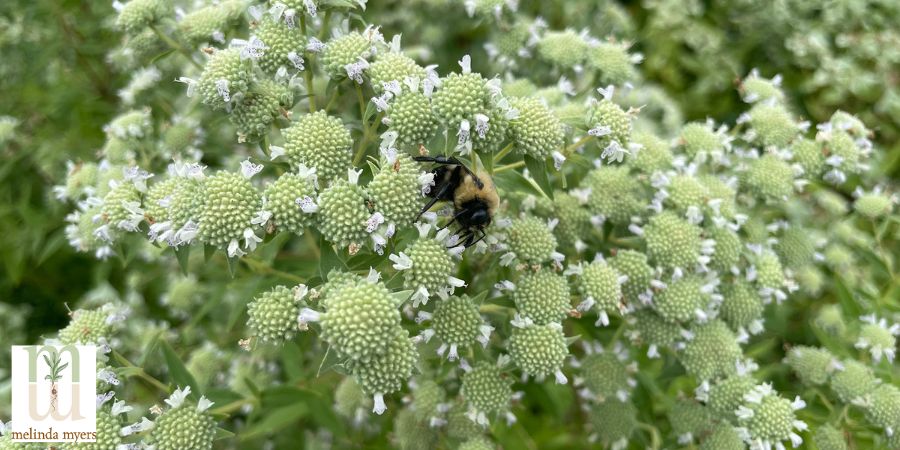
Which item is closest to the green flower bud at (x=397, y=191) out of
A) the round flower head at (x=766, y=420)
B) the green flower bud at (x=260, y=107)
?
the green flower bud at (x=260, y=107)

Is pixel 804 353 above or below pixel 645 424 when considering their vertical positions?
above

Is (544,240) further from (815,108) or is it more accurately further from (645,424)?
(815,108)

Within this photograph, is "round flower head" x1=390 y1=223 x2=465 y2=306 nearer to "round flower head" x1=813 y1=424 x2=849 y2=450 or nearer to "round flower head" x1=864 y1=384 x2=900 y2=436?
"round flower head" x1=813 y1=424 x2=849 y2=450

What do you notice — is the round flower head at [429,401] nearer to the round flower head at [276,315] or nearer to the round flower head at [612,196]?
the round flower head at [276,315]

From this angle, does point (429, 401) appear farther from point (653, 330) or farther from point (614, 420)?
point (653, 330)

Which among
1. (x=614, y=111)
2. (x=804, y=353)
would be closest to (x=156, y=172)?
(x=614, y=111)

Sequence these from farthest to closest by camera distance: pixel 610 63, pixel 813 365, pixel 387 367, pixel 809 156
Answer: pixel 610 63 → pixel 809 156 → pixel 813 365 → pixel 387 367

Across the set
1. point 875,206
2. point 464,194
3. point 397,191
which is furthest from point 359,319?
point 875,206
